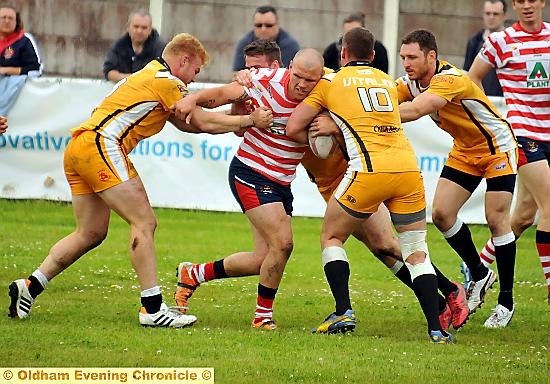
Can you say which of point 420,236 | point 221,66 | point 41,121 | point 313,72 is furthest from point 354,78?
point 221,66

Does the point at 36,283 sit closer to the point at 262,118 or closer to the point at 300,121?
the point at 262,118

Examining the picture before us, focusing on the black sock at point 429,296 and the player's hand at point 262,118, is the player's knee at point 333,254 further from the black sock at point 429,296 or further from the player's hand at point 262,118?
the player's hand at point 262,118

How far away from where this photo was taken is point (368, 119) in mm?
8445

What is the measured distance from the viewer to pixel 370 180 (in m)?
8.38

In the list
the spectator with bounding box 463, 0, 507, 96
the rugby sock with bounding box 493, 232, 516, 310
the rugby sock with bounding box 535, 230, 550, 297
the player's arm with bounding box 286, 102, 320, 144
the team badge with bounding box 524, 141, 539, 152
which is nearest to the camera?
the player's arm with bounding box 286, 102, 320, 144

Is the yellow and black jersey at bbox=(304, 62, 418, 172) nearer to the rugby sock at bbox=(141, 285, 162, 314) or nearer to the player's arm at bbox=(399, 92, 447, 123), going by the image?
the player's arm at bbox=(399, 92, 447, 123)

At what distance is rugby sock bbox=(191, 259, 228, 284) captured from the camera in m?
9.54

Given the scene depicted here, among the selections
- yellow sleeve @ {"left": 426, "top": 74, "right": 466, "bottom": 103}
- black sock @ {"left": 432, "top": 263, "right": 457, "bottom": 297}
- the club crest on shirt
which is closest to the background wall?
the club crest on shirt

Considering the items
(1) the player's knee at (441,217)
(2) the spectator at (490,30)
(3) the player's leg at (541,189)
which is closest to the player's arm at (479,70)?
(3) the player's leg at (541,189)

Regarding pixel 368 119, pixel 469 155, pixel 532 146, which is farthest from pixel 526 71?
pixel 368 119

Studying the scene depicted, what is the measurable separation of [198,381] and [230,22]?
1333 cm

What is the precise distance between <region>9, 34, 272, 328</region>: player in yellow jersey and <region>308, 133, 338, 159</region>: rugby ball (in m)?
0.37

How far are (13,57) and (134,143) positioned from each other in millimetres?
6988

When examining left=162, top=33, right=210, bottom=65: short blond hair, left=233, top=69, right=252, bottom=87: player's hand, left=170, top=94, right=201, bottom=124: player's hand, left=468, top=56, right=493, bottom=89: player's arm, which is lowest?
left=170, top=94, right=201, bottom=124: player's hand
